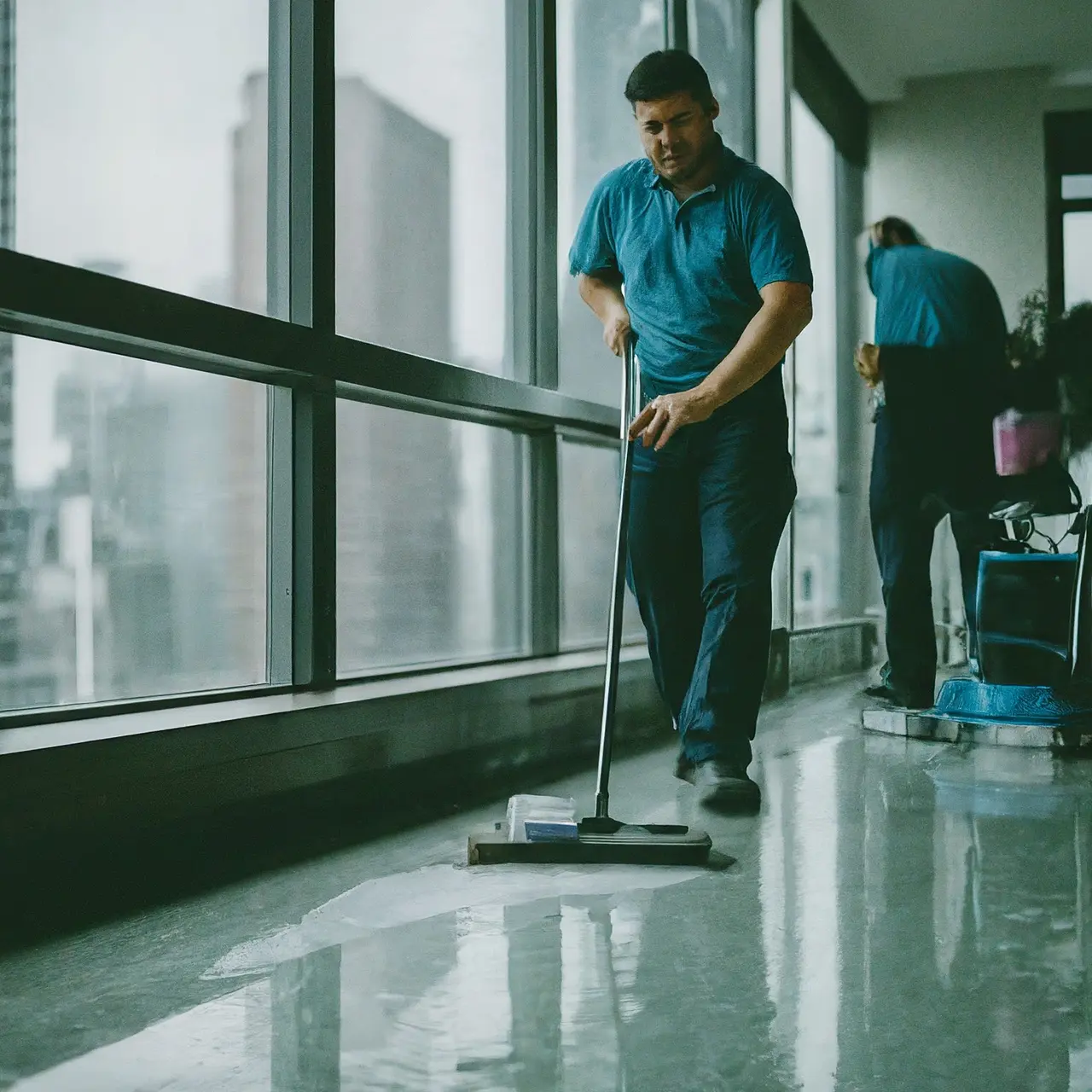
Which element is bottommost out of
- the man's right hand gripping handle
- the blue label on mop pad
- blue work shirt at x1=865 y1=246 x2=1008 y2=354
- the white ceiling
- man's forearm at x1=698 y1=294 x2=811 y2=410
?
the blue label on mop pad

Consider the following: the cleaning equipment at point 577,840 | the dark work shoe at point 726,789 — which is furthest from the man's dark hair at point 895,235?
the cleaning equipment at point 577,840

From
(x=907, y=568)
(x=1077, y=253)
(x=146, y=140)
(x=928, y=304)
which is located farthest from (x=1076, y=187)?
(x=146, y=140)

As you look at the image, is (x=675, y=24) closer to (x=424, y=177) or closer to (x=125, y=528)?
(x=424, y=177)

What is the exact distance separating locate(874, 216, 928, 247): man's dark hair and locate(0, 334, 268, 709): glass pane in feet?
8.53

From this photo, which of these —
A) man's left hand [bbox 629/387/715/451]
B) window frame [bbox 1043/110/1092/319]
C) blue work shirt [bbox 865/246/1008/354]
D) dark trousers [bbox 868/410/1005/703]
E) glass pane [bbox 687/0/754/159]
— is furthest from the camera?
window frame [bbox 1043/110/1092/319]

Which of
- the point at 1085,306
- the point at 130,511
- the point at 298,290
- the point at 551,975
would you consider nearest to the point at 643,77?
the point at 298,290

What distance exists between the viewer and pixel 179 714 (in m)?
2.05

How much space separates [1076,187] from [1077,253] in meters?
0.34

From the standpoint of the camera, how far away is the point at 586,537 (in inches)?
145

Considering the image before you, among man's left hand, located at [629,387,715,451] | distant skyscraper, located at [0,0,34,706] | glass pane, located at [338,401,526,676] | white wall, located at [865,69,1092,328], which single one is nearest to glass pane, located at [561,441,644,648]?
glass pane, located at [338,401,526,676]

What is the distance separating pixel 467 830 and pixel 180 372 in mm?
931

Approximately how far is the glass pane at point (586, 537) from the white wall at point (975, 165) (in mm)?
2793

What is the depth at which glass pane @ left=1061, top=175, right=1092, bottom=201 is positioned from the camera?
585 cm

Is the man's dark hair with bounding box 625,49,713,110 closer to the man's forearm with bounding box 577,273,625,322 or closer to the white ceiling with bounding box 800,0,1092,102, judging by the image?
the man's forearm with bounding box 577,273,625,322
